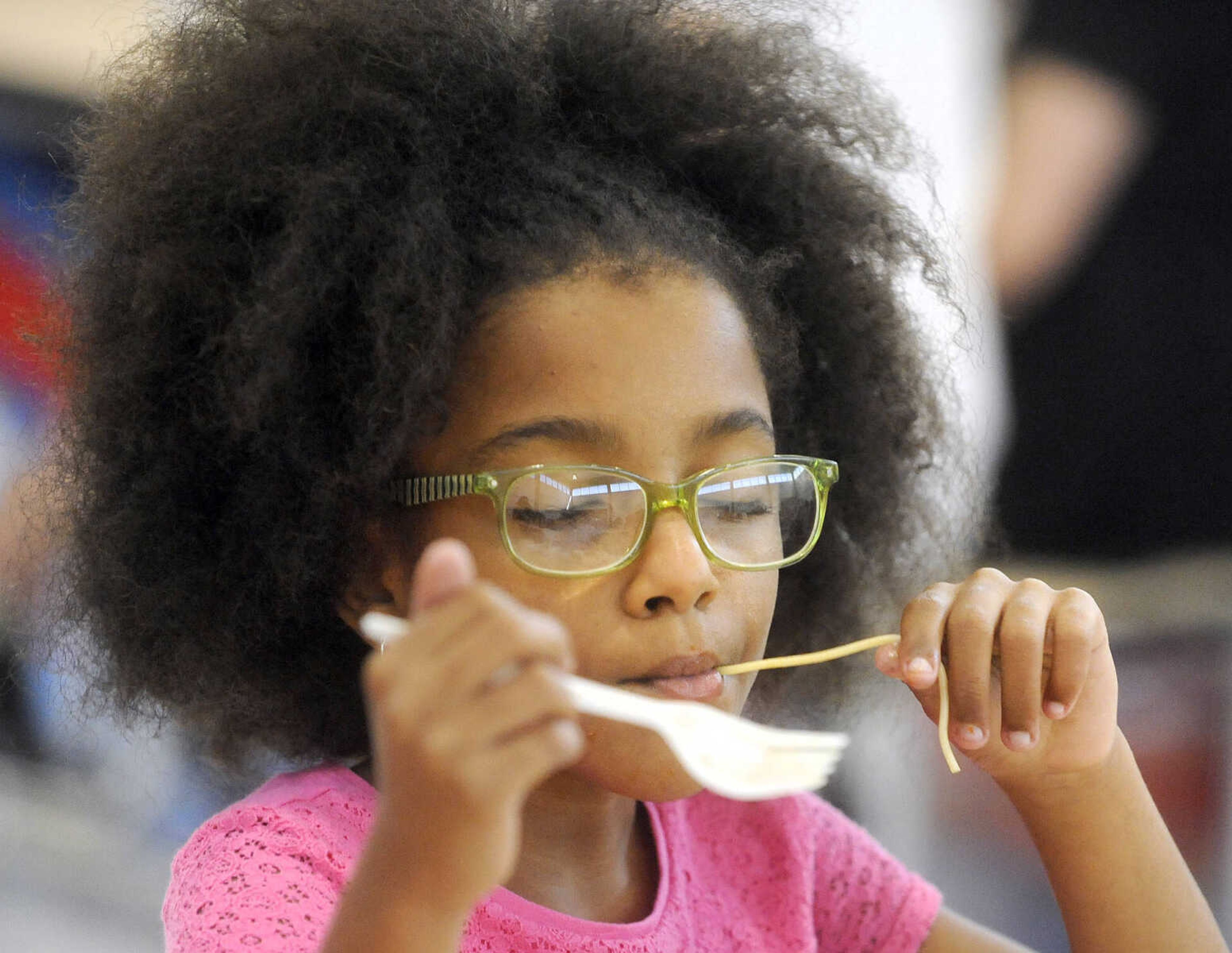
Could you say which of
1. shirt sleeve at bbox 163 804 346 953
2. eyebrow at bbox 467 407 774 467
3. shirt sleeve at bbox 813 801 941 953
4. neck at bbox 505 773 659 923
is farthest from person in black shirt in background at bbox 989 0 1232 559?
shirt sleeve at bbox 163 804 346 953

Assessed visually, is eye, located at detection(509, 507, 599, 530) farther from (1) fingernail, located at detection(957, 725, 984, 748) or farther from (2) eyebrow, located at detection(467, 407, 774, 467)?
(1) fingernail, located at detection(957, 725, 984, 748)

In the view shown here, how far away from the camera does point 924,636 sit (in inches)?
36.8

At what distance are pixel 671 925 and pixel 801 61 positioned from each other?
757 millimetres

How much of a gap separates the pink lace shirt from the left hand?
253 mm

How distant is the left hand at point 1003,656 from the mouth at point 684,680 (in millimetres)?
138

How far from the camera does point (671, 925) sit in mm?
1055

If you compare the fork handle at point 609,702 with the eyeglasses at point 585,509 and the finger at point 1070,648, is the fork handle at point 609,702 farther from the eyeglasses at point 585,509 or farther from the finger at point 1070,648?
the finger at point 1070,648

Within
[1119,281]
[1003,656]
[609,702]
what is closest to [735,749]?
[609,702]

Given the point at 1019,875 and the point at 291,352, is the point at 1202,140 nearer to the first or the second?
the point at 1019,875

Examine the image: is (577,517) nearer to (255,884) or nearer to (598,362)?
(598,362)

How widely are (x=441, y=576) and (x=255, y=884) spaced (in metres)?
0.39

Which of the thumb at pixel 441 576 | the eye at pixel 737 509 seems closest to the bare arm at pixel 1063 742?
the eye at pixel 737 509

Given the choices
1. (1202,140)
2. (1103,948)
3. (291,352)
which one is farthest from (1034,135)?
(291,352)

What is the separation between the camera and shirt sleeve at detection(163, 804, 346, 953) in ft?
2.63
